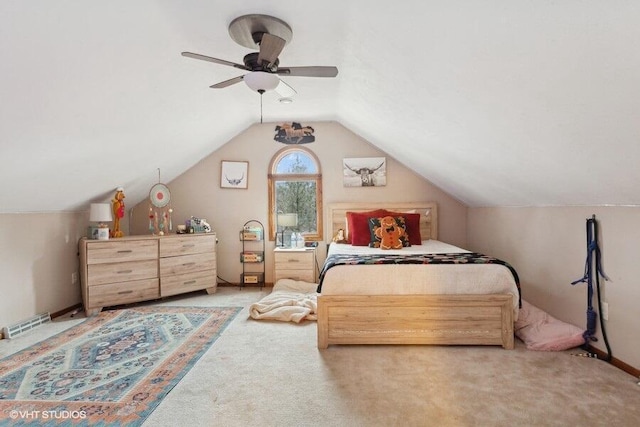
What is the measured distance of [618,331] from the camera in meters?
2.27

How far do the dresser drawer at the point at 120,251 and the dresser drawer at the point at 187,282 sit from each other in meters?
0.35

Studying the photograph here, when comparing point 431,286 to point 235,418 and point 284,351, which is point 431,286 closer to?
point 284,351

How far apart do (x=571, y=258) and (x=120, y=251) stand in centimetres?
440

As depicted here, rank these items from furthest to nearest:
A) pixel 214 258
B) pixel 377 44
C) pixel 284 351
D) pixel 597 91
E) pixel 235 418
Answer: pixel 214 258
pixel 284 351
pixel 377 44
pixel 235 418
pixel 597 91

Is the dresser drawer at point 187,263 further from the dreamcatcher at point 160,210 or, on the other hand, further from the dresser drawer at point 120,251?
the dreamcatcher at point 160,210

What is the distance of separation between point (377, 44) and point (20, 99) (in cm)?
220

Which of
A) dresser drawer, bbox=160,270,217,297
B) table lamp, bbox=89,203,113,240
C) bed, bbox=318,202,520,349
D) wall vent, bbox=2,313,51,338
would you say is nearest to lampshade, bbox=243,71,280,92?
bed, bbox=318,202,520,349

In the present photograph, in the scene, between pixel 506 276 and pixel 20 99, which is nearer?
pixel 20 99

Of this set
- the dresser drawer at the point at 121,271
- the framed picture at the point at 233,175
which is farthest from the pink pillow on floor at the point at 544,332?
the dresser drawer at the point at 121,271

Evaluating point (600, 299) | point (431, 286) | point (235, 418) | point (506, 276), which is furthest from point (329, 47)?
point (600, 299)

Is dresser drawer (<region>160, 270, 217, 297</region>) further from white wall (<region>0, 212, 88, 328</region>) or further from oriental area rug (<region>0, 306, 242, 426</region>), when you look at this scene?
white wall (<region>0, 212, 88, 328</region>)

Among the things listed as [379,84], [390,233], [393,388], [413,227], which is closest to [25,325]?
[393,388]

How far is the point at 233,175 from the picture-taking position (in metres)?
4.85

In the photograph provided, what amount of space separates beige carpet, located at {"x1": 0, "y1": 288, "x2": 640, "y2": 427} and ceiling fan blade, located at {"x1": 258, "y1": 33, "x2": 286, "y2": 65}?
2.02 meters
